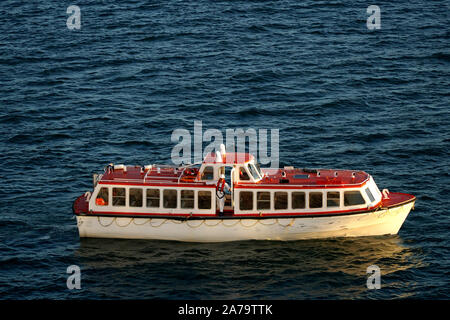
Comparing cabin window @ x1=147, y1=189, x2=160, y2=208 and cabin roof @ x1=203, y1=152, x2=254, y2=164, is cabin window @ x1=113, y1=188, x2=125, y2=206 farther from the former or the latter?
cabin roof @ x1=203, y1=152, x2=254, y2=164

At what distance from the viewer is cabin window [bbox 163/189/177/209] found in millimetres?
50094

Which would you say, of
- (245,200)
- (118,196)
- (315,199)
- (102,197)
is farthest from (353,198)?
(102,197)

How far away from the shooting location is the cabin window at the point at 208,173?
50.4 meters

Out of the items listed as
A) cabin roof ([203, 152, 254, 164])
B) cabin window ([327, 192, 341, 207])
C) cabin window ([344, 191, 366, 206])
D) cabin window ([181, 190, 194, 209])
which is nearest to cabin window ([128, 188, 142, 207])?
cabin window ([181, 190, 194, 209])

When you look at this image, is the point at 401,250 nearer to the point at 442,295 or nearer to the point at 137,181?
the point at 442,295

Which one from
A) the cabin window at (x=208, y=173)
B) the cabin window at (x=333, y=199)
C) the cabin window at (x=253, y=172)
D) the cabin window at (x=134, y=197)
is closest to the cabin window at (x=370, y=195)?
the cabin window at (x=333, y=199)

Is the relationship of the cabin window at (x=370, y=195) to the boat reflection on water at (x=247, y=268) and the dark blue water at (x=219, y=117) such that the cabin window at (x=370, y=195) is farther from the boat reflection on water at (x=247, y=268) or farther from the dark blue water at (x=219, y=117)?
the dark blue water at (x=219, y=117)

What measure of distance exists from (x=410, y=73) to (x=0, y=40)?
4658 centimetres

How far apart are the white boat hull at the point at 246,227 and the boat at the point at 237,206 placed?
0.06 meters

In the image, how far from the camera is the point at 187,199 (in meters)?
50.0

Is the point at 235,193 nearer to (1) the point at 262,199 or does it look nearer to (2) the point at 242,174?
(2) the point at 242,174

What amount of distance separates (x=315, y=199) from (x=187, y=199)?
8105mm

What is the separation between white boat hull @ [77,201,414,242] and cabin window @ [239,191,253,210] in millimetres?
823

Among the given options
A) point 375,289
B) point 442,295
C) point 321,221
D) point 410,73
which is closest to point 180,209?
point 321,221
